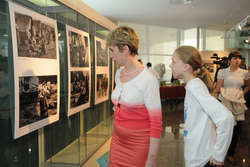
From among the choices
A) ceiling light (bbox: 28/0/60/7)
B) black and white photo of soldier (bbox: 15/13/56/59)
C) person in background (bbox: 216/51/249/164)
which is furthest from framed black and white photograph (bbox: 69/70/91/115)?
person in background (bbox: 216/51/249/164)

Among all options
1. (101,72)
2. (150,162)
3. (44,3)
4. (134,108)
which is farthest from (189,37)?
(150,162)

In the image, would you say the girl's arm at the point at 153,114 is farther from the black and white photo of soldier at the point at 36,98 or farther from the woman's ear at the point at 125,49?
the black and white photo of soldier at the point at 36,98

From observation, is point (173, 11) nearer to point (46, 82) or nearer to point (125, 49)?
point (46, 82)

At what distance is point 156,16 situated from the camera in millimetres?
10664

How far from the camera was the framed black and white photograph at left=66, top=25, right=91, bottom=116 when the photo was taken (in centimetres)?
277

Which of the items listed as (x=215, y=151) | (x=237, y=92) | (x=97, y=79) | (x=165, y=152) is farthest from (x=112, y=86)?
(x=215, y=151)

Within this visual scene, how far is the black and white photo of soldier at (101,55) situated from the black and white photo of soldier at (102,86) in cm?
24

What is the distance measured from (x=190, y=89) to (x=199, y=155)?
0.47m

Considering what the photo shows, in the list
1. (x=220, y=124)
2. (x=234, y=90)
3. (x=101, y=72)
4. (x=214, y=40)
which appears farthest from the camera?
(x=214, y=40)

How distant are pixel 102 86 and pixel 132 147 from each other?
2.55 metres

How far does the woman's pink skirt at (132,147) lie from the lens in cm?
151

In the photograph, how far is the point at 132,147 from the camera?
1.53 m

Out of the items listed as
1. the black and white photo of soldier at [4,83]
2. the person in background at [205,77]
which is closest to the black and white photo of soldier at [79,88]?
the black and white photo of soldier at [4,83]

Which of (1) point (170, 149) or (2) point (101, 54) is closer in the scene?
(2) point (101, 54)
